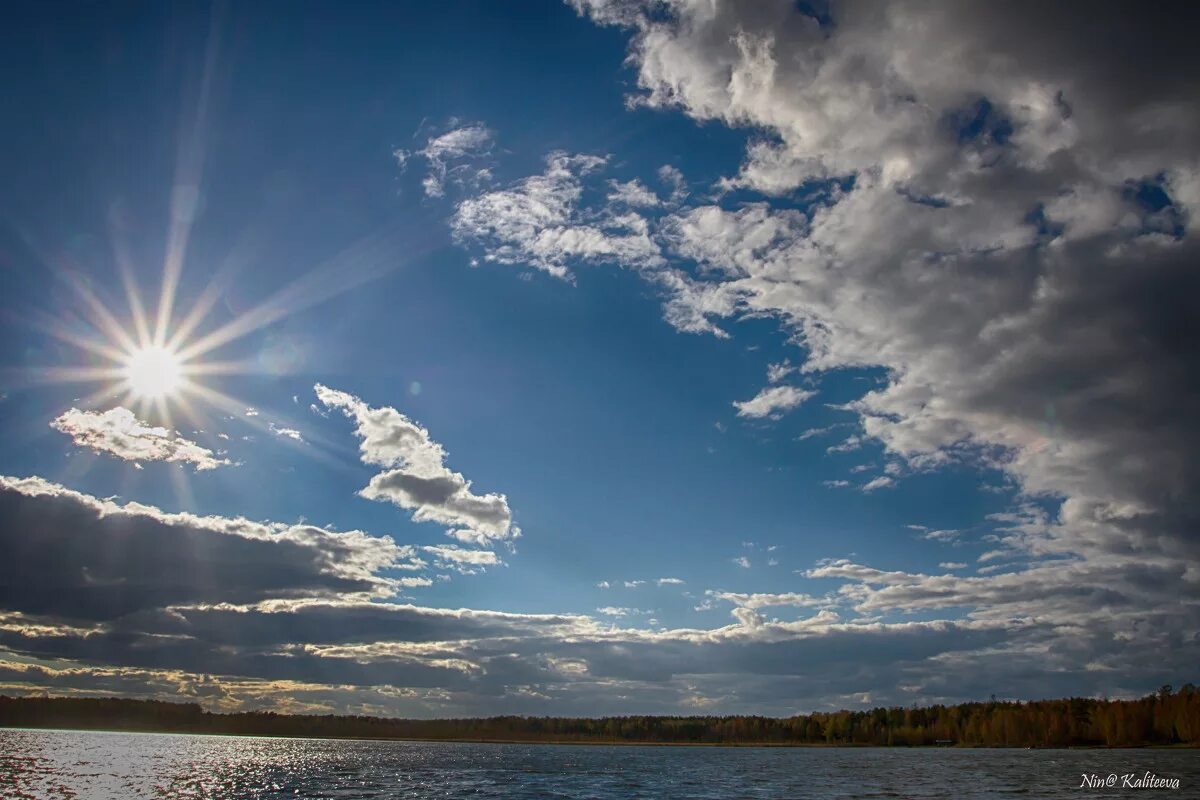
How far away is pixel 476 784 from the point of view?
14388cm

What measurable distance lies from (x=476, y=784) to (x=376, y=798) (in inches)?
1562

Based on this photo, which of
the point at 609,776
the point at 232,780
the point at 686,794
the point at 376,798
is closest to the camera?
the point at 376,798

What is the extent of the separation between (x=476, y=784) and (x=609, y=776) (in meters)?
Answer: 44.1

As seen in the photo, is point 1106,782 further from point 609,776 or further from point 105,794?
point 105,794

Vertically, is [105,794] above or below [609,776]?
above

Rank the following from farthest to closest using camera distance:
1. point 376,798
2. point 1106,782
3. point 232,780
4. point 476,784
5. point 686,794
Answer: point 232,780, point 476,784, point 1106,782, point 686,794, point 376,798

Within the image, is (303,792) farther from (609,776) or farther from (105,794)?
(609,776)

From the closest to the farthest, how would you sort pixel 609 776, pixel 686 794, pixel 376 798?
pixel 376 798
pixel 686 794
pixel 609 776

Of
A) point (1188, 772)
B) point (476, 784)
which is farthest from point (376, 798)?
point (1188, 772)

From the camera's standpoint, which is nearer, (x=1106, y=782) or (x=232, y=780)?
(x=1106, y=782)

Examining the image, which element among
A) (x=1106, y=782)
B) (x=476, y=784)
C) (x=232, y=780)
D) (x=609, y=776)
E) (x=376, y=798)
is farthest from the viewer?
Result: (x=609, y=776)

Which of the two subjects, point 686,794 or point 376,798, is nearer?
point 376,798

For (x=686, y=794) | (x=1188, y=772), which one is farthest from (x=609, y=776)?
(x=1188, y=772)

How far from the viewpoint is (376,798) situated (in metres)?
108
